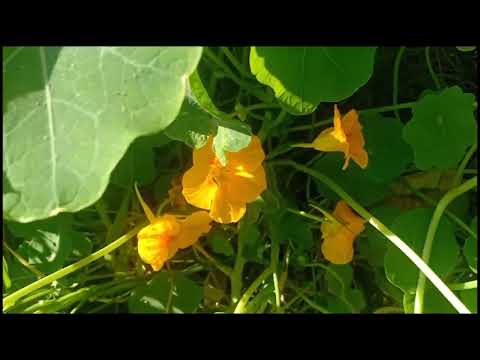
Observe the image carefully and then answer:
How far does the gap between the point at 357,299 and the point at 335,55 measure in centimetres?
42

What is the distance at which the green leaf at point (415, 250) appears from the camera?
1021mm

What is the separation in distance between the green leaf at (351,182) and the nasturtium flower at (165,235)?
0.22 m

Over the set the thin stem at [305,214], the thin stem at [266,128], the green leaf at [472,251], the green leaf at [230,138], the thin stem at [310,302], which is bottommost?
the thin stem at [310,302]

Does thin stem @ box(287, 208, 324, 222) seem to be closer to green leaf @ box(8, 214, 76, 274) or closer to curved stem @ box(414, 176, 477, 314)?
curved stem @ box(414, 176, 477, 314)

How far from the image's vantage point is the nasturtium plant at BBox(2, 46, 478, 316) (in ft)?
2.69

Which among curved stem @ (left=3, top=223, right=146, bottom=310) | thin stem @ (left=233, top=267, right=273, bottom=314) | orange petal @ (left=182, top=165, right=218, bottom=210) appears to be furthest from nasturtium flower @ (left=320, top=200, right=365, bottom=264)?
curved stem @ (left=3, top=223, right=146, bottom=310)

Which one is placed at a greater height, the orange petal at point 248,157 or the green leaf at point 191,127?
the green leaf at point 191,127

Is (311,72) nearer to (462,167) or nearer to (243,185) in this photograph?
(243,185)

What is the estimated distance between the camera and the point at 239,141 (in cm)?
91

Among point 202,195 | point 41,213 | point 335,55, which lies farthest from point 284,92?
point 41,213

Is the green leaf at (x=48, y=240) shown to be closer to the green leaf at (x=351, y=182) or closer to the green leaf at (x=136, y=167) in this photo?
the green leaf at (x=136, y=167)

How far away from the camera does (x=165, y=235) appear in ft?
3.36

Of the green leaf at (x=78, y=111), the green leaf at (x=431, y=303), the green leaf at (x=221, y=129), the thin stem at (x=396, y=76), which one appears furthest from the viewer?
the thin stem at (x=396, y=76)

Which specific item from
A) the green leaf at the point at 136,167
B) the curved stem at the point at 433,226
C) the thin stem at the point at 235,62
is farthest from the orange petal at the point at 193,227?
the curved stem at the point at 433,226
